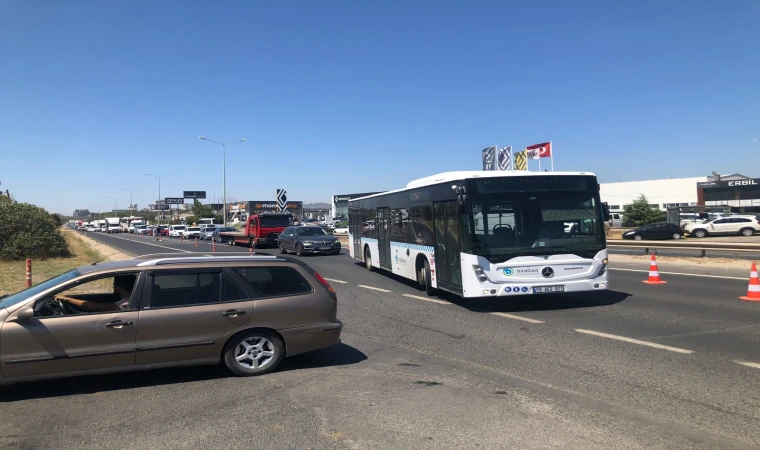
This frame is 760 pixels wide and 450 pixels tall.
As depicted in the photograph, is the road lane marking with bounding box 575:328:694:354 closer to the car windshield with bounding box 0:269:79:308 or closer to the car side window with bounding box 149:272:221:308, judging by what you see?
the car side window with bounding box 149:272:221:308

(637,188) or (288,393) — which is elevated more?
(637,188)

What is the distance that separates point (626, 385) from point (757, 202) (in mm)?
82455

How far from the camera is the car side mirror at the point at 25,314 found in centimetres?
529

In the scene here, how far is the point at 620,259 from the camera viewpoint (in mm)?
21953

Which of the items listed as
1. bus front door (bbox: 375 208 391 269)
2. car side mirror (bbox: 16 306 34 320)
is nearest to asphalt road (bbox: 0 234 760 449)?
car side mirror (bbox: 16 306 34 320)

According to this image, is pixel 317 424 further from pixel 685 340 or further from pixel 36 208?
pixel 36 208

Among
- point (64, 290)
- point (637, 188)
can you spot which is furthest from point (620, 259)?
point (637, 188)

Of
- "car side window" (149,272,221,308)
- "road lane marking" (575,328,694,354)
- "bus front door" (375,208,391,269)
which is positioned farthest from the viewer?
"bus front door" (375,208,391,269)

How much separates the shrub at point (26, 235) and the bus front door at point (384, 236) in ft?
62.9

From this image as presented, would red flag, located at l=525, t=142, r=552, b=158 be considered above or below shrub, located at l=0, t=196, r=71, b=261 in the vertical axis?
above

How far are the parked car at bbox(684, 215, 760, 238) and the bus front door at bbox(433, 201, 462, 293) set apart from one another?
3648 centimetres

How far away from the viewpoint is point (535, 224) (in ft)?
33.8

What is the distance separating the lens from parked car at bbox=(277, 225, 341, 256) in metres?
26.5

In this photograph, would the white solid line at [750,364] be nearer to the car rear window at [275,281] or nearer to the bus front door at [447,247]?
the bus front door at [447,247]
